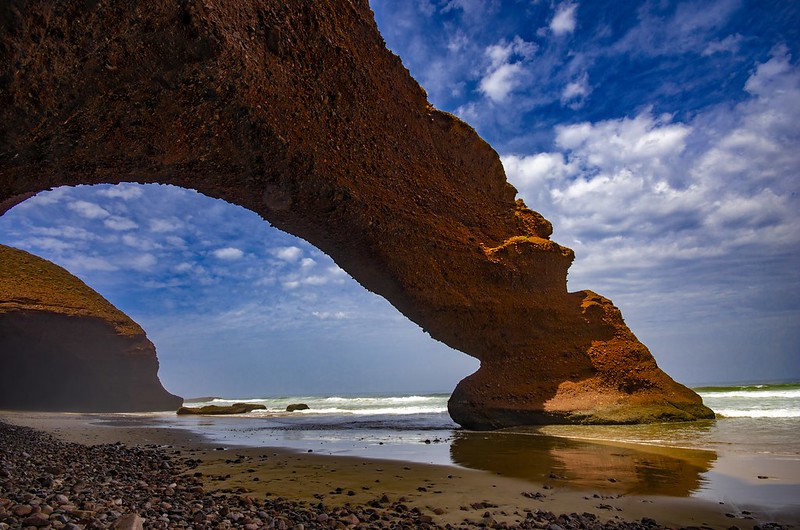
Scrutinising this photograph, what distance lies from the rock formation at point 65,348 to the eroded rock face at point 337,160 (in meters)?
22.5

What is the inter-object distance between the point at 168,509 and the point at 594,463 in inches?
224

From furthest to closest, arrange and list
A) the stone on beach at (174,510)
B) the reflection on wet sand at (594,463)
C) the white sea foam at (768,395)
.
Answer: the white sea foam at (768,395) < the reflection on wet sand at (594,463) < the stone on beach at (174,510)

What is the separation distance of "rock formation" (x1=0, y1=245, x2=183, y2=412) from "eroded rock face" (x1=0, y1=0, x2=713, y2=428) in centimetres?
2250

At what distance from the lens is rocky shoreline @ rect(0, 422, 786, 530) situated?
10.1 feet

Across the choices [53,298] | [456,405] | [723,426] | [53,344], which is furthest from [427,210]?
[53,344]

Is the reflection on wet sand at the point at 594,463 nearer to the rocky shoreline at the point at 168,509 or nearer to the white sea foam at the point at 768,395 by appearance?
the rocky shoreline at the point at 168,509

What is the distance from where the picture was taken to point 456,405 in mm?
13320

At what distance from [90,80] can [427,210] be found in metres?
8.37

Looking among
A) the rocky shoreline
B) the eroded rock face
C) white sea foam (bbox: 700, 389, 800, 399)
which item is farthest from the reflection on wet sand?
white sea foam (bbox: 700, 389, 800, 399)

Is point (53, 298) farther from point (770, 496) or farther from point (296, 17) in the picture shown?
point (770, 496)

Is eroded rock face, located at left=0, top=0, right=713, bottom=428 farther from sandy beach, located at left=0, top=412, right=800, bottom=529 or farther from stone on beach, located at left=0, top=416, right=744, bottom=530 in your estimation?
sandy beach, located at left=0, top=412, right=800, bottom=529

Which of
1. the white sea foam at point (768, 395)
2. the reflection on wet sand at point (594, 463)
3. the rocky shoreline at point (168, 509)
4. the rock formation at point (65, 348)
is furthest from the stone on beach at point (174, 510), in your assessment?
the rock formation at point (65, 348)

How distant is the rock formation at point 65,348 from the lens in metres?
25.6

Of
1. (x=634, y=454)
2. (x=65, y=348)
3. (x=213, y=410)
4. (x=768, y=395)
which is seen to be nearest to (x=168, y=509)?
(x=634, y=454)
